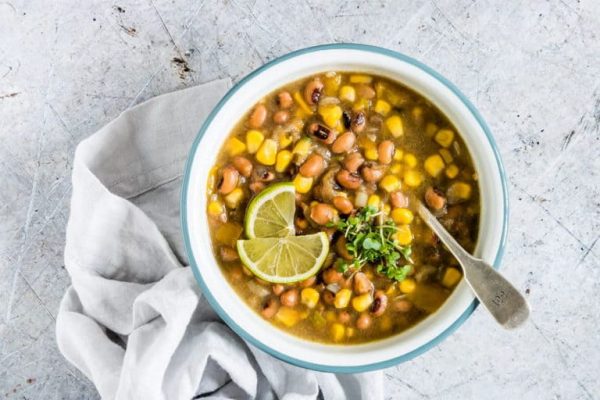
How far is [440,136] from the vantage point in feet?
8.80

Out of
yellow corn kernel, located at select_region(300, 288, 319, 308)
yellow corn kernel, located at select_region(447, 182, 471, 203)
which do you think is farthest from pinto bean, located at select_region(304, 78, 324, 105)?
yellow corn kernel, located at select_region(300, 288, 319, 308)

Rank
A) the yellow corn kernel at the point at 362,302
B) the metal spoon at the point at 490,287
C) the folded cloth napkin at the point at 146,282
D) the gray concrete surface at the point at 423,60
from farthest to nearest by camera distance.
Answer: the gray concrete surface at the point at 423,60, the folded cloth napkin at the point at 146,282, the yellow corn kernel at the point at 362,302, the metal spoon at the point at 490,287

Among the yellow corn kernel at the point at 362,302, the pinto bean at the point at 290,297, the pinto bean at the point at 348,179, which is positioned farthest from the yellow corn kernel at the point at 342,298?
the pinto bean at the point at 348,179

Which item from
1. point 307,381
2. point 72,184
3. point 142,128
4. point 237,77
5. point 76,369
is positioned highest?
point 237,77

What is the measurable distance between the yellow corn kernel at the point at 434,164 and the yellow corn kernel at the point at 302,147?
0.44 meters

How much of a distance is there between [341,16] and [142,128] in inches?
38.1

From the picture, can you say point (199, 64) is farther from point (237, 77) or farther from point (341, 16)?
point (341, 16)

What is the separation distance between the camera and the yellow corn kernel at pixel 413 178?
269 centimetres

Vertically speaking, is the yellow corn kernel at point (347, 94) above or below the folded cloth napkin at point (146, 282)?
above

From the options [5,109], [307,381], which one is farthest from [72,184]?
[307,381]

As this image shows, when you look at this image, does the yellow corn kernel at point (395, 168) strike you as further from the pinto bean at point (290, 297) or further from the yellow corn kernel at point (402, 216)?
the pinto bean at point (290, 297)

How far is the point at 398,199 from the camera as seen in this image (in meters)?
2.67

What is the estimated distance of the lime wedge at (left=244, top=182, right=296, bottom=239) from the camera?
104 inches

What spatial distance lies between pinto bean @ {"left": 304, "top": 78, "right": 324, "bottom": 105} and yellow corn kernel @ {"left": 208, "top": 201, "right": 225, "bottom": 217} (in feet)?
1.67
